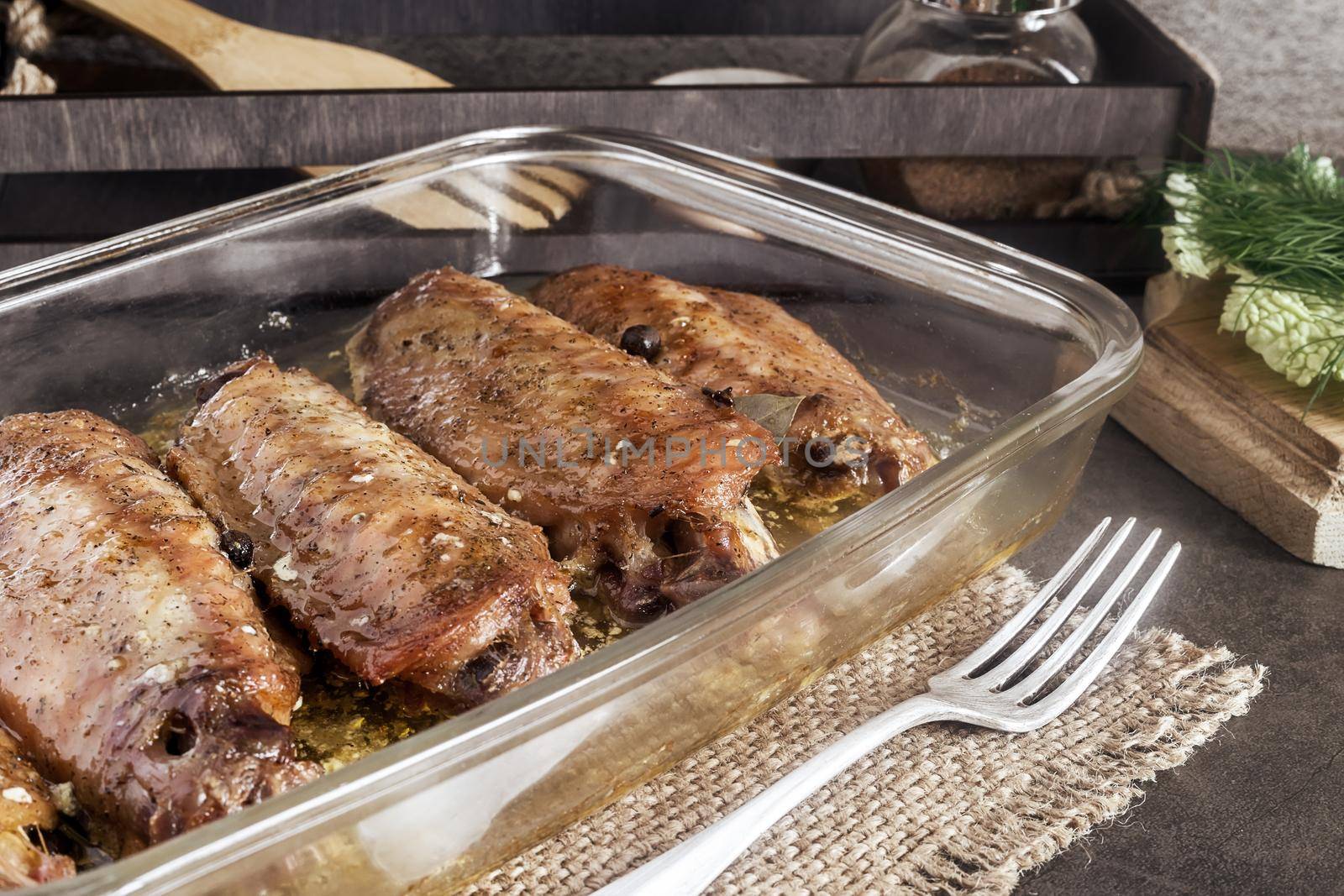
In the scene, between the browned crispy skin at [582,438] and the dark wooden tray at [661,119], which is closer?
the browned crispy skin at [582,438]

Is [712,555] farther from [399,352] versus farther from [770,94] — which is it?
[770,94]

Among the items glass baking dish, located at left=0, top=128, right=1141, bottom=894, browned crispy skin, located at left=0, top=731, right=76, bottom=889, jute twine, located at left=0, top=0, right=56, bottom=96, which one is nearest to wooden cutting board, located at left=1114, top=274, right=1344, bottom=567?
glass baking dish, located at left=0, top=128, right=1141, bottom=894

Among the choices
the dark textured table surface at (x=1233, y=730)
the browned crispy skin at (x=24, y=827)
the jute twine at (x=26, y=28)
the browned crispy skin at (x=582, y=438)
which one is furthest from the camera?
the jute twine at (x=26, y=28)

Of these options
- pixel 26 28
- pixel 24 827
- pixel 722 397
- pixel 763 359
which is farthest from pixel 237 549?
pixel 26 28

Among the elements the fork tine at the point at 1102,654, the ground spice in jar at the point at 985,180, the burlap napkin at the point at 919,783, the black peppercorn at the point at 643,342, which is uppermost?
the ground spice in jar at the point at 985,180

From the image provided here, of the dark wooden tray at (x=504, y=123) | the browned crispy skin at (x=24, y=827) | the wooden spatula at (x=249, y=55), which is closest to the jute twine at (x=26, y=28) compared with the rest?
the dark wooden tray at (x=504, y=123)

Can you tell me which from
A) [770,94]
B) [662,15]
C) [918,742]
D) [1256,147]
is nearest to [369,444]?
[918,742]

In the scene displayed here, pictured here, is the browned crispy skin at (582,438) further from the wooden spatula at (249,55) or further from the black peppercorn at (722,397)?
the wooden spatula at (249,55)
